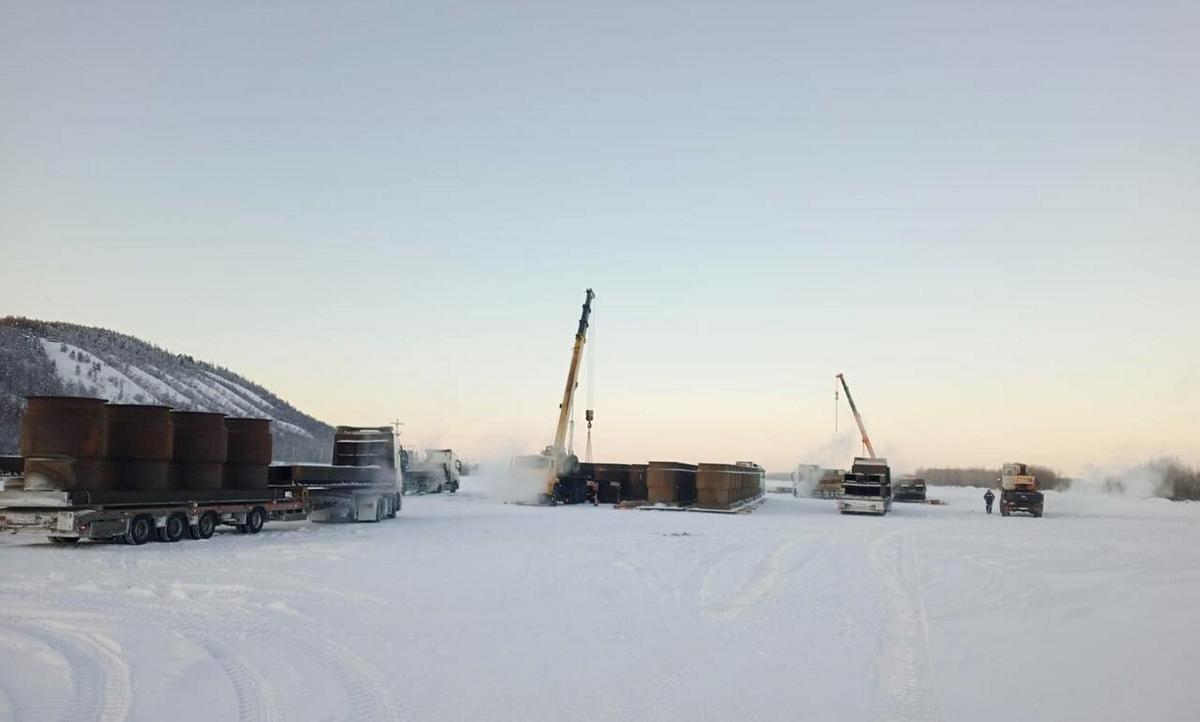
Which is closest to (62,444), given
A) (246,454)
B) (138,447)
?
(138,447)

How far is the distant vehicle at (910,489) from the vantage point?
74312 mm

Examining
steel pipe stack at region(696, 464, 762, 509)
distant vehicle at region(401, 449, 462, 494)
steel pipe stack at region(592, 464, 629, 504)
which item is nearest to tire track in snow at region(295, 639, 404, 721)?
steel pipe stack at region(696, 464, 762, 509)

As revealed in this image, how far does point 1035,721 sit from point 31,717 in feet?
30.9

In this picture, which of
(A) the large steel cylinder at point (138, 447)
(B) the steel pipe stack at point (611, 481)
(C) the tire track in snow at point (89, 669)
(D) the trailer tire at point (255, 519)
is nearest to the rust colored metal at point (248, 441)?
(D) the trailer tire at point (255, 519)

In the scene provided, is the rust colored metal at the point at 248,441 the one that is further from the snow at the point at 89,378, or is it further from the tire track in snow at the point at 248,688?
the snow at the point at 89,378

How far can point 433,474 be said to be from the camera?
6525 cm

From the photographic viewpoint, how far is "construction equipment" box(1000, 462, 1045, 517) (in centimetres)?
5250

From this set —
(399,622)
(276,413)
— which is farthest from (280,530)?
(276,413)

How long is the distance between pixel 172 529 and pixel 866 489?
3751 centimetres

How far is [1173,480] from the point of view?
104188mm

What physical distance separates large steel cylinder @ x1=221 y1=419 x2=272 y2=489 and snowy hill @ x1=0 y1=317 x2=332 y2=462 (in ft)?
278

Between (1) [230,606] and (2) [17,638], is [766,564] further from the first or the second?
(2) [17,638]

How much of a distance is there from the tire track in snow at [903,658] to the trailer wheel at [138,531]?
697 inches

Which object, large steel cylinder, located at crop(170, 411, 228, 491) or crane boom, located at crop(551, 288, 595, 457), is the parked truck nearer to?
large steel cylinder, located at crop(170, 411, 228, 491)
